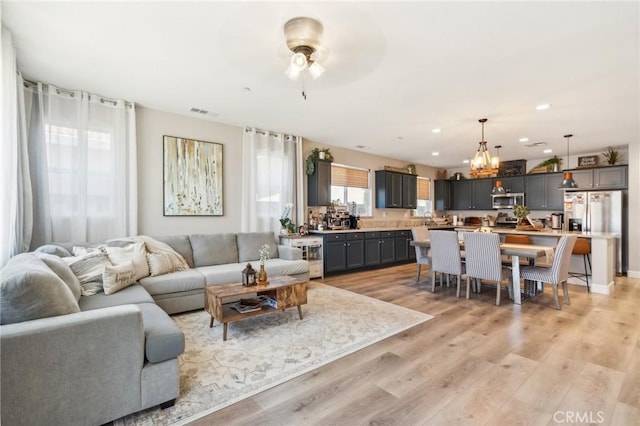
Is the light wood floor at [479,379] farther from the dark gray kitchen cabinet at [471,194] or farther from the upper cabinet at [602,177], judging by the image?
the dark gray kitchen cabinet at [471,194]

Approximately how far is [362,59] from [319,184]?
3.26m

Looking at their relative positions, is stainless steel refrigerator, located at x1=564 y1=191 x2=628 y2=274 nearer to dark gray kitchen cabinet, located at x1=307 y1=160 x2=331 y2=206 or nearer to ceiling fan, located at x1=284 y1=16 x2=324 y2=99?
dark gray kitchen cabinet, located at x1=307 y1=160 x2=331 y2=206

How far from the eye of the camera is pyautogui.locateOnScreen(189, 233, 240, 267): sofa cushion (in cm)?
421

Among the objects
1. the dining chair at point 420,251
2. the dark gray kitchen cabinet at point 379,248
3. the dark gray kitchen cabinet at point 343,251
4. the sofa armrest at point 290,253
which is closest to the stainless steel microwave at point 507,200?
the dark gray kitchen cabinet at point 379,248

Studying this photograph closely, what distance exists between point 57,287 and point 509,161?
9288 millimetres

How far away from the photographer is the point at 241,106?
4.07 m

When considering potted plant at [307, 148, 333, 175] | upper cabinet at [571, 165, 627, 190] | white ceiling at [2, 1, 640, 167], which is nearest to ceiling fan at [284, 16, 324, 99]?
white ceiling at [2, 1, 640, 167]

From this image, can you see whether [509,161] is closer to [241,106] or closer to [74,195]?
[241,106]

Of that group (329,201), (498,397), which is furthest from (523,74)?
(329,201)

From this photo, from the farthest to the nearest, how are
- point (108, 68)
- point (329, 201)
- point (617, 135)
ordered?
1. point (329, 201)
2. point (617, 135)
3. point (108, 68)

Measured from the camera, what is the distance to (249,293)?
9.71 ft

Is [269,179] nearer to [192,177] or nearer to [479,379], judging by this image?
[192,177]

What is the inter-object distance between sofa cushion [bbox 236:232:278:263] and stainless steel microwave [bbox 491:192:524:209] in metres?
6.49

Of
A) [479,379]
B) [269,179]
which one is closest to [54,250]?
[269,179]
